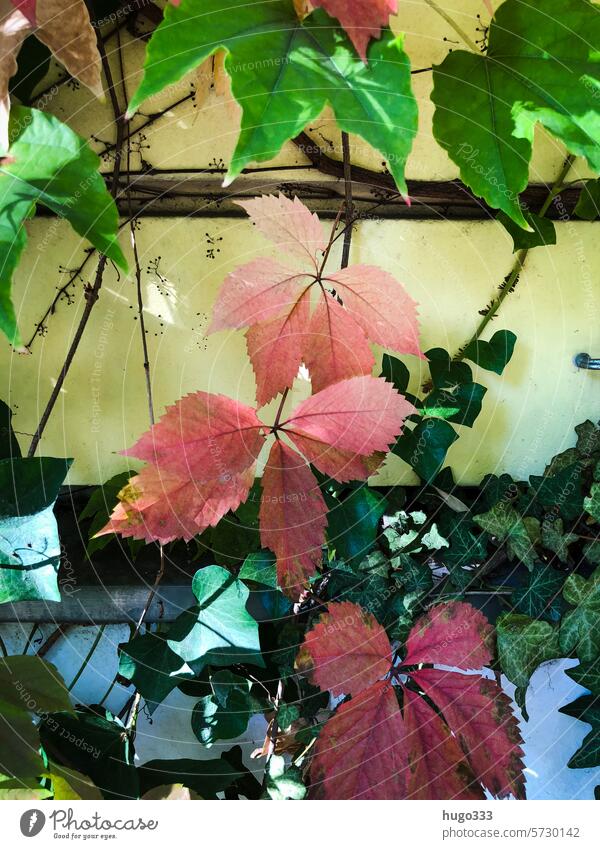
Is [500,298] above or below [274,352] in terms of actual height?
above

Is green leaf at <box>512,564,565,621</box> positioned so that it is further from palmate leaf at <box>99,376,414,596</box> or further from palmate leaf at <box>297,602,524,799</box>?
palmate leaf at <box>99,376,414,596</box>

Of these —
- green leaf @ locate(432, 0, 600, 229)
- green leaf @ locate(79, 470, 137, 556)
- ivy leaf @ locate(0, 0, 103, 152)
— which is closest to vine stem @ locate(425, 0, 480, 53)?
green leaf @ locate(432, 0, 600, 229)

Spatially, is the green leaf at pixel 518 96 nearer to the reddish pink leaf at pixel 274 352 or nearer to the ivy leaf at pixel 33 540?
the reddish pink leaf at pixel 274 352

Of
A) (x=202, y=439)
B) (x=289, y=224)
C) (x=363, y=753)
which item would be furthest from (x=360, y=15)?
(x=363, y=753)

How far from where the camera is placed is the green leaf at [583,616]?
1.99ft

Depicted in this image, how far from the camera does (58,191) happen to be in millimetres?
451

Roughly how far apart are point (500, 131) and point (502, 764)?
0.48 metres

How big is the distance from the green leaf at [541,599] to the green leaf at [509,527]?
0.02 metres

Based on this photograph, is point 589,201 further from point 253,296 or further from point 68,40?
point 68,40

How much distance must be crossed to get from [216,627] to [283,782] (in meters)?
0.16

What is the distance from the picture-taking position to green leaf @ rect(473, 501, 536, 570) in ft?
2.13

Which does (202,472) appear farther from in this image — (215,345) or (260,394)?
(215,345)

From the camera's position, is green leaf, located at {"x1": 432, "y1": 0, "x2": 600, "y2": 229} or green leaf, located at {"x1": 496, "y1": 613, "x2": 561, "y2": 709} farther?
green leaf, located at {"x1": 496, "y1": 613, "x2": 561, "y2": 709}

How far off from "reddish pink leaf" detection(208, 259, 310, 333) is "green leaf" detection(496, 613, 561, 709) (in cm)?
35
